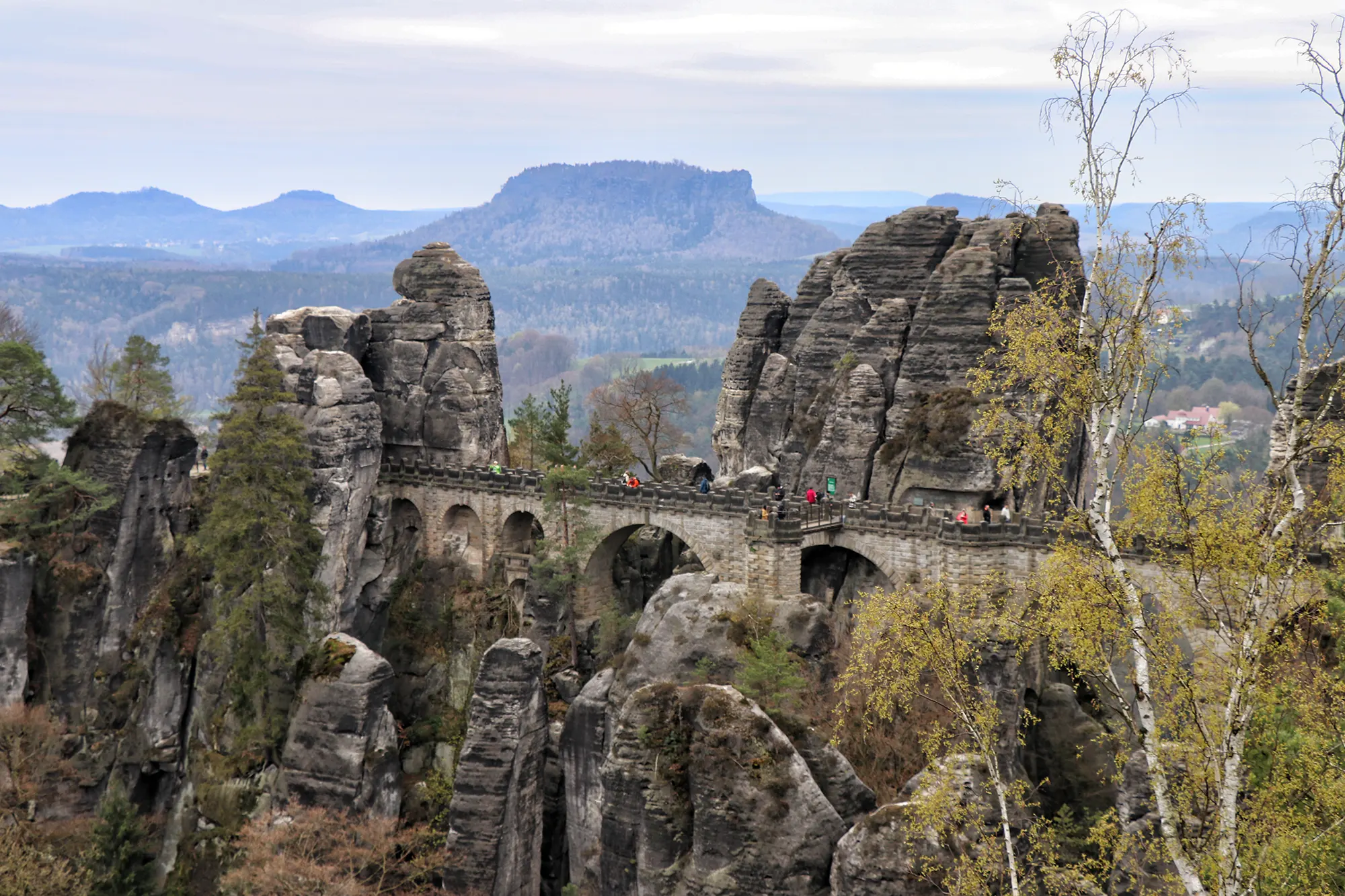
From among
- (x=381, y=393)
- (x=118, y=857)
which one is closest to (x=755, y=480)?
(x=381, y=393)

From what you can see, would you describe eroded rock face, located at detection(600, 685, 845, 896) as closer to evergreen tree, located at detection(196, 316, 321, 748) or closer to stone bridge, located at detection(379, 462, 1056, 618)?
stone bridge, located at detection(379, 462, 1056, 618)

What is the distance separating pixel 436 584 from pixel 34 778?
15.8 meters

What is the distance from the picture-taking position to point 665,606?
38656 millimetres

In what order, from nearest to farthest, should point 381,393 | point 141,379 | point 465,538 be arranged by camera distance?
point 465,538, point 381,393, point 141,379

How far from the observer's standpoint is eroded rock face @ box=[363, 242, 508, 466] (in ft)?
167

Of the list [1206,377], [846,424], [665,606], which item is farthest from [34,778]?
[1206,377]

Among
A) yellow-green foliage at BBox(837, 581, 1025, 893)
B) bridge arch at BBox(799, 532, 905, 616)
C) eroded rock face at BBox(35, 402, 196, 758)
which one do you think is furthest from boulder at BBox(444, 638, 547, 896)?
yellow-green foliage at BBox(837, 581, 1025, 893)

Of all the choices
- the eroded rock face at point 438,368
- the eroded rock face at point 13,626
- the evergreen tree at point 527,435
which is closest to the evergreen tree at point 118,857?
the eroded rock face at point 13,626

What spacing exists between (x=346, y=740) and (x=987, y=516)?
2243 centimetres

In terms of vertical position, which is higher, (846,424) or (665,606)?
(846,424)

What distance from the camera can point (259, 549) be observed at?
43.0 metres

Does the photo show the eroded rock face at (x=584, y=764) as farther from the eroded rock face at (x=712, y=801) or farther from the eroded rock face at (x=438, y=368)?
the eroded rock face at (x=438, y=368)

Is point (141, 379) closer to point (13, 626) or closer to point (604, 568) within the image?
point (13, 626)

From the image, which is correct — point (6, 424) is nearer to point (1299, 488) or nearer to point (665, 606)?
point (665, 606)
